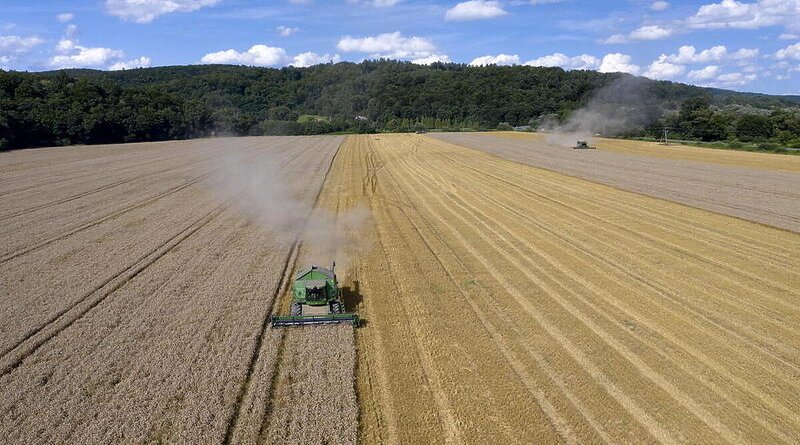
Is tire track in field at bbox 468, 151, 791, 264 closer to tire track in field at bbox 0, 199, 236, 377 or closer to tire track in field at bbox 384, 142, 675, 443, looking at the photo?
tire track in field at bbox 384, 142, 675, 443

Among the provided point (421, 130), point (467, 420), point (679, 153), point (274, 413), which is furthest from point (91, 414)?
point (421, 130)

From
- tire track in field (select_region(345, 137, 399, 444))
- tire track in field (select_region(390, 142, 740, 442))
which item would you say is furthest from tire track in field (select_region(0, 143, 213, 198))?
tire track in field (select_region(345, 137, 399, 444))

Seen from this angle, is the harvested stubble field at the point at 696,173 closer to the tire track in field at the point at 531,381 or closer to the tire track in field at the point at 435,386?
the tire track in field at the point at 531,381

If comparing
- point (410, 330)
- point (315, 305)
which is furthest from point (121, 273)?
point (410, 330)

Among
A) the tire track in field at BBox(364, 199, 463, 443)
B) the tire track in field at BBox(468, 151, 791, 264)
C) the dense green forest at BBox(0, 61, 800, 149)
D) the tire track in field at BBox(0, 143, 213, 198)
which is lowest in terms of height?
the tire track in field at BBox(364, 199, 463, 443)

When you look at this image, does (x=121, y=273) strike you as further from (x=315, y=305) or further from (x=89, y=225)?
(x=89, y=225)

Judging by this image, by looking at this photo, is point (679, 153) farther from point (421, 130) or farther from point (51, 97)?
point (51, 97)

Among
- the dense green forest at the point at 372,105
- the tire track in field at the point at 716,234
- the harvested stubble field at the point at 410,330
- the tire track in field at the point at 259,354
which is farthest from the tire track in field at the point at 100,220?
the dense green forest at the point at 372,105
